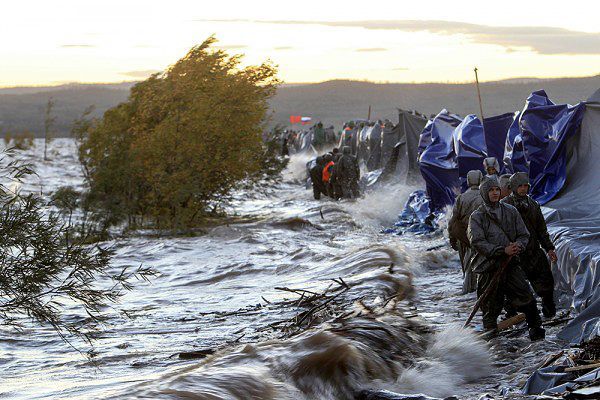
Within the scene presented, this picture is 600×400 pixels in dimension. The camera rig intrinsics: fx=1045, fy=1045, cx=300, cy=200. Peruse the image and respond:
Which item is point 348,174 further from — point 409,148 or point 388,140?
point 388,140

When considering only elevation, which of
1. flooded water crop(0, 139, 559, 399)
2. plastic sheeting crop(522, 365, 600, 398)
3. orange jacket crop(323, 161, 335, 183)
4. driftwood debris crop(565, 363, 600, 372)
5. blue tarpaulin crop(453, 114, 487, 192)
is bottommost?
flooded water crop(0, 139, 559, 399)

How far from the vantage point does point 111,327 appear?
1442 centimetres

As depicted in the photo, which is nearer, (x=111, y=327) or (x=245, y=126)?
(x=111, y=327)

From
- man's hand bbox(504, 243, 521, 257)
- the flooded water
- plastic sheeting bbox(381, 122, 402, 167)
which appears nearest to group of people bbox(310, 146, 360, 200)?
plastic sheeting bbox(381, 122, 402, 167)

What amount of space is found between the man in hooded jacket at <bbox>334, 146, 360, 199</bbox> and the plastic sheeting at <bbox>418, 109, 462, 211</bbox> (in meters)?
6.46

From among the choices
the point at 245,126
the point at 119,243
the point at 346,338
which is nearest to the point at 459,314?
the point at 346,338

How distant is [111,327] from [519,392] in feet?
23.5

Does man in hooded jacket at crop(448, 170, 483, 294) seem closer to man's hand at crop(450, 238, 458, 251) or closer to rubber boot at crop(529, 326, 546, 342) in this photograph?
man's hand at crop(450, 238, 458, 251)

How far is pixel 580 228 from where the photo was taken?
12.7m

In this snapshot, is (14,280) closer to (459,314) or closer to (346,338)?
(346,338)

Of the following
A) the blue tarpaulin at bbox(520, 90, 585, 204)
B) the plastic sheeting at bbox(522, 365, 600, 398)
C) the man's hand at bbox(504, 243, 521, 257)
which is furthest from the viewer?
the blue tarpaulin at bbox(520, 90, 585, 204)

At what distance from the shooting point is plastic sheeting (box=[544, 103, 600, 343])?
1059cm

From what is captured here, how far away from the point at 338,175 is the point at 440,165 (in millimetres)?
8823

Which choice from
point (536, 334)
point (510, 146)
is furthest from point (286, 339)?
point (510, 146)
